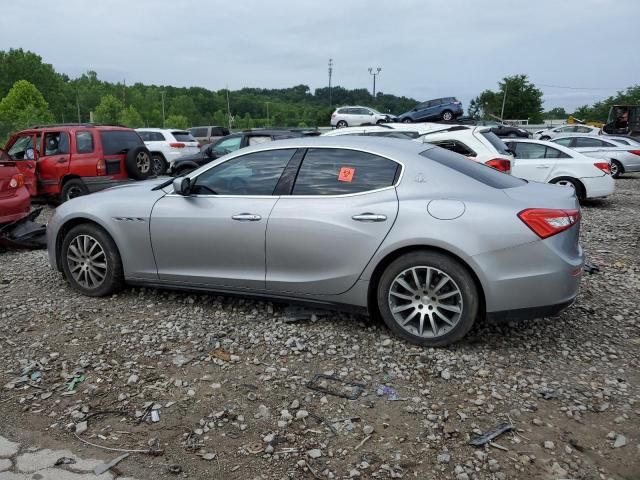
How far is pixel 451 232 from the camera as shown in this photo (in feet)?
12.1

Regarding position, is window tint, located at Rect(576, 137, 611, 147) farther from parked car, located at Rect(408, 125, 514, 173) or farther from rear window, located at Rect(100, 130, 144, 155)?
rear window, located at Rect(100, 130, 144, 155)

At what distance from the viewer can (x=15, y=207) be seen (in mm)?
7238

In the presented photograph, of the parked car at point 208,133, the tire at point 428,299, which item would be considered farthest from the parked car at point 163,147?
the tire at point 428,299

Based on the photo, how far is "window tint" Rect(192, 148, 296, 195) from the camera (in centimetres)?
439

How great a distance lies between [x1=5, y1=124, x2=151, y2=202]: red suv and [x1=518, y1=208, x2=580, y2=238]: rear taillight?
8.88 meters

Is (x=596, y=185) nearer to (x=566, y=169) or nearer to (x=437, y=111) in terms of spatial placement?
(x=566, y=169)

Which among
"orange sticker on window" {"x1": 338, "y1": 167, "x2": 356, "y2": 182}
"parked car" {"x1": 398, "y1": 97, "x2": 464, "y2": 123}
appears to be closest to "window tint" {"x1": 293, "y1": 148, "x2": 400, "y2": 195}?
"orange sticker on window" {"x1": 338, "y1": 167, "x2": 356, "y2": 182}

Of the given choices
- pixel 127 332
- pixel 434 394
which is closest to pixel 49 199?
pixel 127 332

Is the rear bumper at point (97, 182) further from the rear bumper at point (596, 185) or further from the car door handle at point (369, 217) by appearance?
the rear bumper at point (596, 185)

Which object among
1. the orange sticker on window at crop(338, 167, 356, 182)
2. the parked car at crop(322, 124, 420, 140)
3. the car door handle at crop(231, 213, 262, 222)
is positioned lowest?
the car door handle at crop(231, 213, 262, 222)

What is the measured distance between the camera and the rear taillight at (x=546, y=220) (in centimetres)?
359

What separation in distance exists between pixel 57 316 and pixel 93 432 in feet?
6.20

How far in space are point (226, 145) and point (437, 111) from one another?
14.9 metres

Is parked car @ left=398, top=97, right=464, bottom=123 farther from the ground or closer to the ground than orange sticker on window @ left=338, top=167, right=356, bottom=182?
farther from the ground
